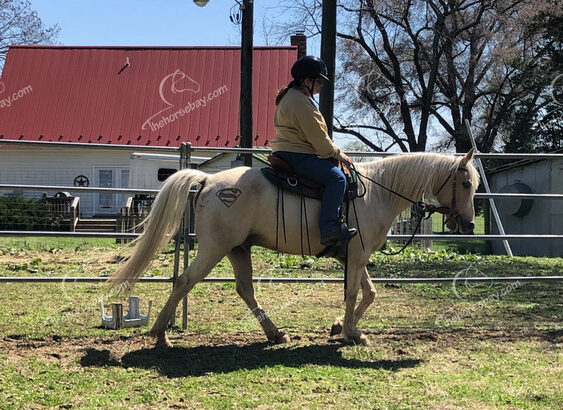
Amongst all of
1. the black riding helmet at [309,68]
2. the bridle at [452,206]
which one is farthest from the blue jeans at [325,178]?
the bridle at [452,206]

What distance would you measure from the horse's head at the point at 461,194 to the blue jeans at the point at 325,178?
1.05 meters

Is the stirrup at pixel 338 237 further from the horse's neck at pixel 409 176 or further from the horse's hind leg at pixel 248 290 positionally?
the horse's hind leg at pixel 248 290

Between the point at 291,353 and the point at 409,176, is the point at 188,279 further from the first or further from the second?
the point at 409,176

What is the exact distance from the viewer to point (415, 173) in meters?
5.42

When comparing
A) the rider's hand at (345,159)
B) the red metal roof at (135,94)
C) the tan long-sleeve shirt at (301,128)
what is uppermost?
the red metal roof at (135,94)

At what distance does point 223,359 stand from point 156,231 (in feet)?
3.97

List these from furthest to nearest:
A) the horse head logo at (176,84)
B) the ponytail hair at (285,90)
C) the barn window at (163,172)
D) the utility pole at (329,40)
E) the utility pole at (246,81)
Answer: the horse head logo at (176,84) → the barn window at (163,172) → the utility pole at (246,81) → the utility pole at (329,40) → the ponytail hair at (285,90)

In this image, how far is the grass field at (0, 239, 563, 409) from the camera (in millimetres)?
3783

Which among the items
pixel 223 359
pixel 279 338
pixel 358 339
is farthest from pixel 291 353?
pixel 358 339

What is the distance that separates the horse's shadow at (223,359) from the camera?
440 cm

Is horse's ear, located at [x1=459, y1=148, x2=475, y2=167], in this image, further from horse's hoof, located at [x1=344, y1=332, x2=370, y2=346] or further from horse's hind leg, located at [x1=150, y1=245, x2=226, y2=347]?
horse's hind leg, located at [x1=150, y1=245, x2=226, y2=347]

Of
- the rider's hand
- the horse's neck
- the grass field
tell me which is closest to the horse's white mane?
the horse's neck

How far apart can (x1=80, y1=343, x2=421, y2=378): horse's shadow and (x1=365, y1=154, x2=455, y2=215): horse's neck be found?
4.85 feet

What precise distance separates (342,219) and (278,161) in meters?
0.75
